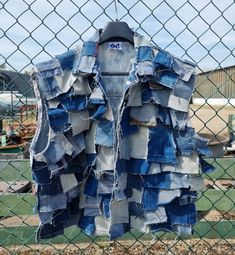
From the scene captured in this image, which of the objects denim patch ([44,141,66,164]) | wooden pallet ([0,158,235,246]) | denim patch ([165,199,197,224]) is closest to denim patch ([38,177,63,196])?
denim patch ([44,141,66,164])

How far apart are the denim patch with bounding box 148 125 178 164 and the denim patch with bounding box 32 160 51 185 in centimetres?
48

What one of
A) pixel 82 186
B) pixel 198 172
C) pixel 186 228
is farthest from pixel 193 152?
pixel 82 186

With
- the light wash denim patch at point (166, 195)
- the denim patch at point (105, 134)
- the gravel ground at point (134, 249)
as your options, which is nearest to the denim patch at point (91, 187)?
the denim patch at point (105, 134)

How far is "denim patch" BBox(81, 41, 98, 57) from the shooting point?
1.94 m

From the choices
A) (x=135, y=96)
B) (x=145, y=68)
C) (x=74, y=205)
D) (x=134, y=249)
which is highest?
(x=145, y=68)

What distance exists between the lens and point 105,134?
2.02m

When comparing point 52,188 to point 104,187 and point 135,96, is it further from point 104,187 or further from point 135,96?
point 135,96

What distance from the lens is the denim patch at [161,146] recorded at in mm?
2064

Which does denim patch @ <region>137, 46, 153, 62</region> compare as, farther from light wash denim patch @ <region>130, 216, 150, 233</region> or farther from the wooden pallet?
the wooden pallet

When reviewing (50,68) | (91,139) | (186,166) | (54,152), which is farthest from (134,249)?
(50,68)

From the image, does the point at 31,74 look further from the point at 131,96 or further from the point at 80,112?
the point at 131,96

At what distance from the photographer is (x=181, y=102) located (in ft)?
6.66

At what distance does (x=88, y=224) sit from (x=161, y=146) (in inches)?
21.4

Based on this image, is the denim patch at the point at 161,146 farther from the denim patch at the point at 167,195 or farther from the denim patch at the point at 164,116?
the denim patch at the point at 167,195
